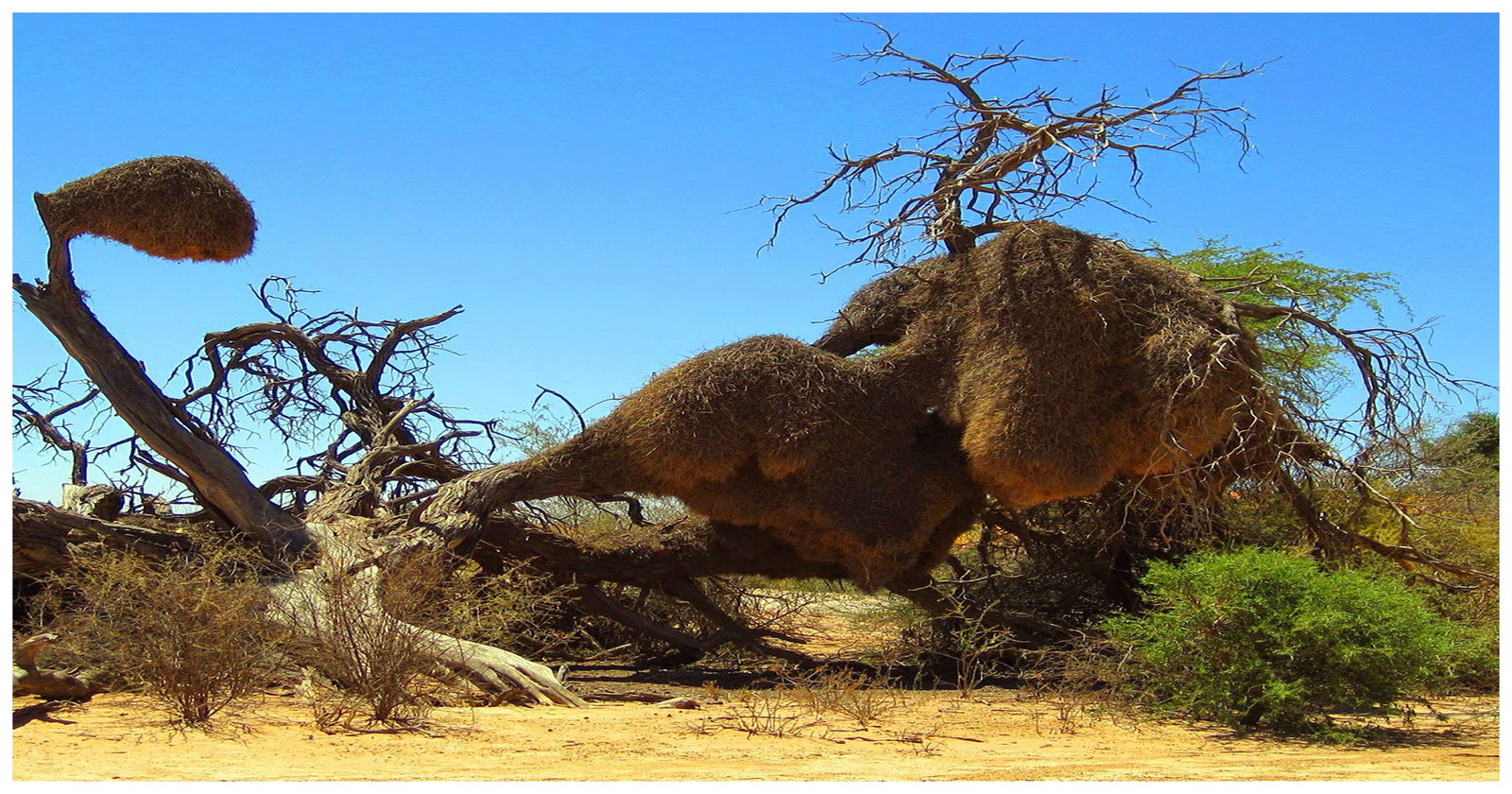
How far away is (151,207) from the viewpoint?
36.8 ft

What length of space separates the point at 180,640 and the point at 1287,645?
683 centimetres

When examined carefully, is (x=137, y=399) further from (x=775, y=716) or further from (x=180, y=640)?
(x=775, y=716)

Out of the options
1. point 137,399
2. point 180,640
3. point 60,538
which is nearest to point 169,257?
point 137,399

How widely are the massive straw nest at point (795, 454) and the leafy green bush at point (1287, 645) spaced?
315 centimetres

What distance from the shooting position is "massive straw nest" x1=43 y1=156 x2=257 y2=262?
11242 mm

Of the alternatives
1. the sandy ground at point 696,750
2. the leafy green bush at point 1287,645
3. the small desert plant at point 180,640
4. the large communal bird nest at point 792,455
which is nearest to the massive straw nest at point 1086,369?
the large communal bird nest at point 792,455

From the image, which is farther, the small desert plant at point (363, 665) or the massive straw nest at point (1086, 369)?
the massive straw nest at point (1086, 369)

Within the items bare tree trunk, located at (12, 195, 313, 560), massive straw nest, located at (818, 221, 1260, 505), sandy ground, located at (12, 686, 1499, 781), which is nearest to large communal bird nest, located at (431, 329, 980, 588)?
massive straw nest, located at (818, 221, 1260, 505)

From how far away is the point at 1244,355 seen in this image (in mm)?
11219

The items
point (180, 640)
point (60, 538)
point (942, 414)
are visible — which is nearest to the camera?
point (180, 640)

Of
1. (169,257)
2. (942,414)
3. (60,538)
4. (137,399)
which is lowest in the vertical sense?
(60,538)

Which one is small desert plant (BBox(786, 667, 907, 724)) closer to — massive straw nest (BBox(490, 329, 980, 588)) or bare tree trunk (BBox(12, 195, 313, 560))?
massive straw nest (BBox(490, 329, 980, 588))

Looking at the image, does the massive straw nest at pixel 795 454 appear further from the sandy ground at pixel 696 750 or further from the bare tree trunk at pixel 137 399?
the sandy ground at pixel 696 750

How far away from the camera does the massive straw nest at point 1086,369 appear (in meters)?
11.0
